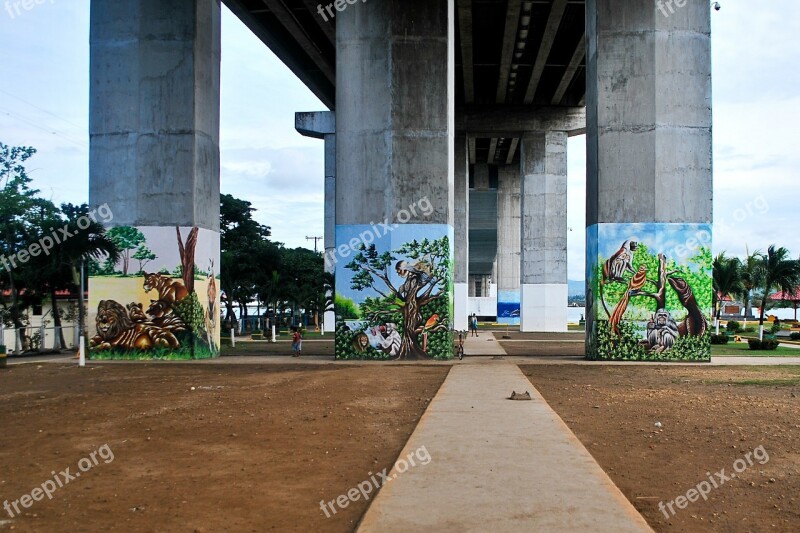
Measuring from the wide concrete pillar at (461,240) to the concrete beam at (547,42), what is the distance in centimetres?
880

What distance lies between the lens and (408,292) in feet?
90.8

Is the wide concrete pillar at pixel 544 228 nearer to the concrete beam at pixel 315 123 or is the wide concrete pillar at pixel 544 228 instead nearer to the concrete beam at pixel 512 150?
the concrete beam at pixel 512 150

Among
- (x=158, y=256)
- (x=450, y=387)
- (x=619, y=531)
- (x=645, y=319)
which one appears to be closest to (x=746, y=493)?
(x=619, y=531)

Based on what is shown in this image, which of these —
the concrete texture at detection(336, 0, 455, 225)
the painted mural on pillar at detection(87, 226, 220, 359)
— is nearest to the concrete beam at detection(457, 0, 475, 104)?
the concrete texture at detection(336, 0, 455, 225)

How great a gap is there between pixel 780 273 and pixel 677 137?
24.5 m

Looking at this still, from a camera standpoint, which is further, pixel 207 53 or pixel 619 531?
pixel 207 53

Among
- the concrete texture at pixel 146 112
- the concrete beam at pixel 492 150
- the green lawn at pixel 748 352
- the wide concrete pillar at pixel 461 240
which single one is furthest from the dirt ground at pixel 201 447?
the concrete beam at pixel 492 150

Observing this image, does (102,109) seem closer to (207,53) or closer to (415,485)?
(207,53)

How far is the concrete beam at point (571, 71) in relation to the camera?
158 feet

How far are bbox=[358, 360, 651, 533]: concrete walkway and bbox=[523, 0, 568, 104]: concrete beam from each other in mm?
33419

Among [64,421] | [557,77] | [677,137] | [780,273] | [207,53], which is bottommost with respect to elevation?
[64,421]

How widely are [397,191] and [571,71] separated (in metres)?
30.0

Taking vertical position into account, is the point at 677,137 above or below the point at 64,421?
above

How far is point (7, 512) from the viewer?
7652 mm
